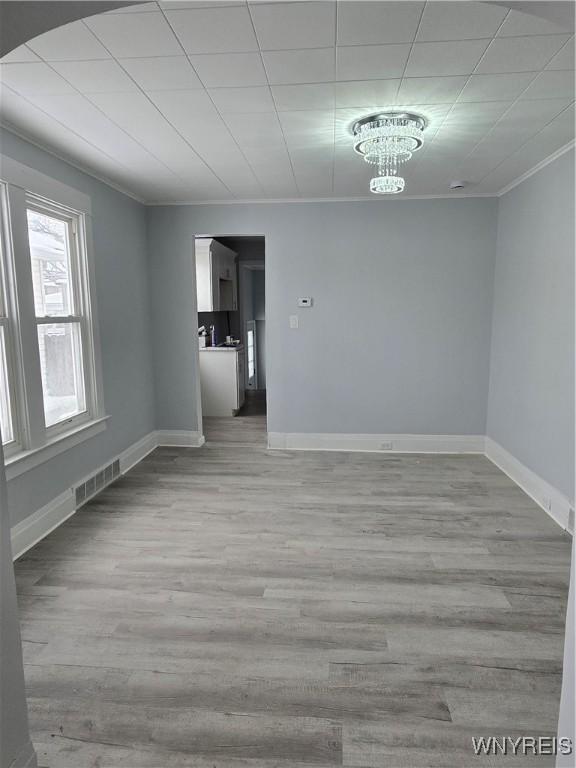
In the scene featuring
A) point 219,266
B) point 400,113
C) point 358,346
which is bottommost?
point 358,346

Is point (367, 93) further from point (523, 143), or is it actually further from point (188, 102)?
point (523, 143)

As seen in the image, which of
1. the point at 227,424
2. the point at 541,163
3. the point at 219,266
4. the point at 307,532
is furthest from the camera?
the point at 219,266

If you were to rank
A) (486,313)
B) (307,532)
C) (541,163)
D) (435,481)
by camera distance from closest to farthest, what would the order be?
(307,532) → (541,163) → (435,481) → (486,313)

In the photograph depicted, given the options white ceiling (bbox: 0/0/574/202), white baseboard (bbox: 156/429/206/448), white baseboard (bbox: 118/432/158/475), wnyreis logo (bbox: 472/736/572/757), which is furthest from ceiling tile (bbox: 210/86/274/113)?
white baseboard (bbox: 156/429/206/448)

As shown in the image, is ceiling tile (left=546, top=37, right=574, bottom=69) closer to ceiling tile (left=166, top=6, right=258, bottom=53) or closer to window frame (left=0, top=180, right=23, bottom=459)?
ceiling tile (left=166, top=6, right=258, bottom=53)

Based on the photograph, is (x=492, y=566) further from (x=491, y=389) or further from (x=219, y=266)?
(x=219, y=266)

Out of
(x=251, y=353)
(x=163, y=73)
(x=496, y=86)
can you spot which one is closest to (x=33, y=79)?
(x=163, y=73)

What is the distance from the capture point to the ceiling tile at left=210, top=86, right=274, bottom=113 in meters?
2.19

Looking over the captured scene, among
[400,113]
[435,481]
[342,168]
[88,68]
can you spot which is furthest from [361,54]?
[435,481]

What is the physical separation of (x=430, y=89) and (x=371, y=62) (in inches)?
16.4

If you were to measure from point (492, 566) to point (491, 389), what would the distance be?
2254mm

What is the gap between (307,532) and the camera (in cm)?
297

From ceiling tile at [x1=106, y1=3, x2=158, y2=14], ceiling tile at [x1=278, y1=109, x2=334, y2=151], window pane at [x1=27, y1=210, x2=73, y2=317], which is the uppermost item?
ceiling tile at [x1=278, y1=109, x2=334, y2=151]

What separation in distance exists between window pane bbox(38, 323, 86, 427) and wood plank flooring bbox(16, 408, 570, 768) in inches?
30.1
